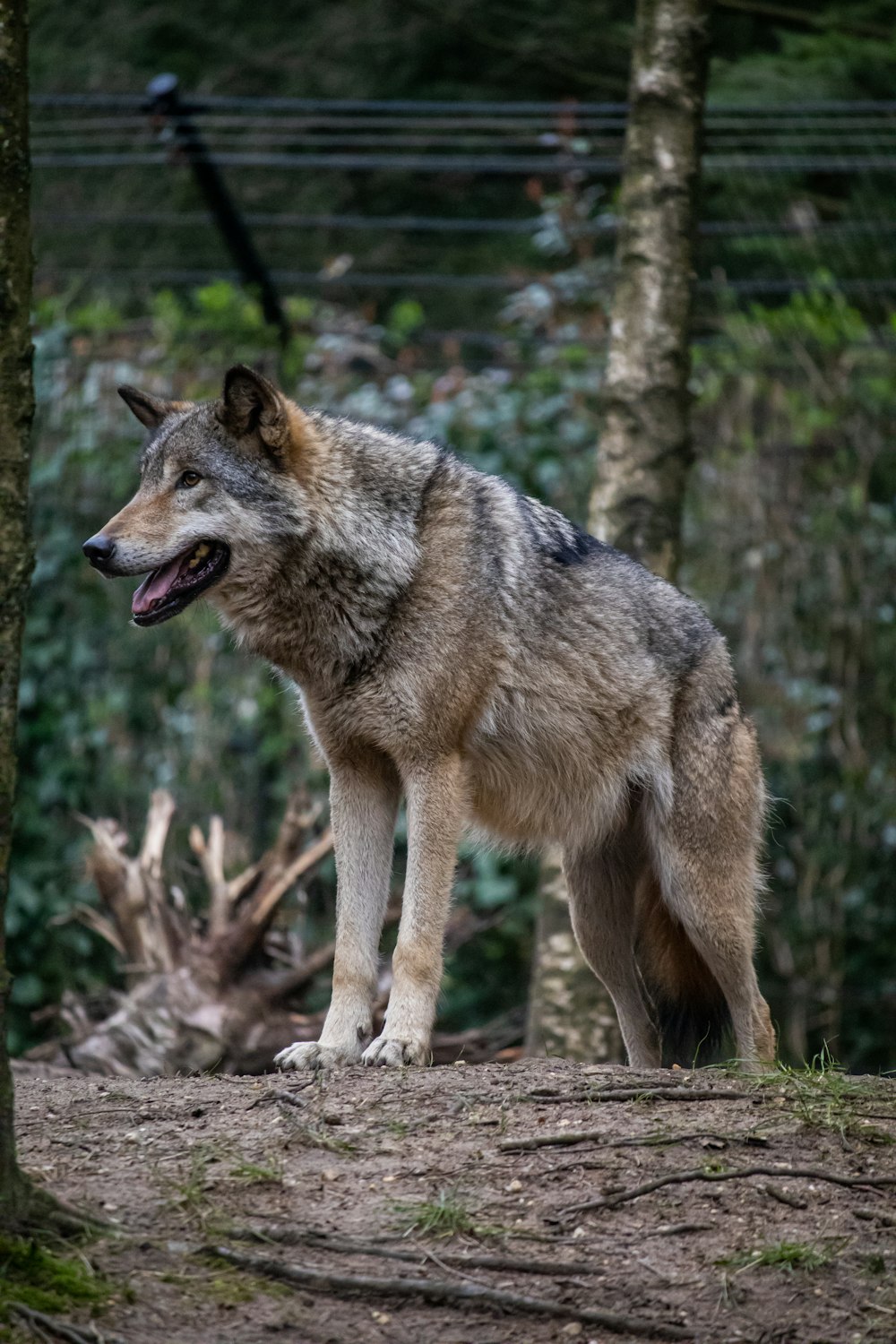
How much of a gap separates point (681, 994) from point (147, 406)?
2.99 meters

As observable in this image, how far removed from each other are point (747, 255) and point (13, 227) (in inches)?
309

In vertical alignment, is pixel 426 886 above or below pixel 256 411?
below

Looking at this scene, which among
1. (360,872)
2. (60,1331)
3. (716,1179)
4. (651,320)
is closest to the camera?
(60,1331)

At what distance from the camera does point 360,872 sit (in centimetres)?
498

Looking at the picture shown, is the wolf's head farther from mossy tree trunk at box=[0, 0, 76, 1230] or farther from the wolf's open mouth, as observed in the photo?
mossy tree trunk at box=[0, 0, 76, 1230]

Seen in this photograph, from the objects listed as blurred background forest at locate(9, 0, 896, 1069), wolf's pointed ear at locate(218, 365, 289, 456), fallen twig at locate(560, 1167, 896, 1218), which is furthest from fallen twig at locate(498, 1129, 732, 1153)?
blurred background forest at locate(9, 0, 896, 1069)

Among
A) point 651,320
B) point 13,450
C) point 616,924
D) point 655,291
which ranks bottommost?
point 616,924

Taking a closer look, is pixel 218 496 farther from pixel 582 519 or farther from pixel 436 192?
pixel 436 192

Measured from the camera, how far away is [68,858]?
357 inches

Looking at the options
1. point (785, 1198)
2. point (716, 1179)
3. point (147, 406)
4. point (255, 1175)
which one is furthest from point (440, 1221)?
point (147, 406)

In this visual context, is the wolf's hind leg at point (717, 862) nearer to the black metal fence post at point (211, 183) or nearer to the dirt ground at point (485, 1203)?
the dirt ground at point (485, 1203)

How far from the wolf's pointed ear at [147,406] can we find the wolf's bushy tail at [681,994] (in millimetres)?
2528

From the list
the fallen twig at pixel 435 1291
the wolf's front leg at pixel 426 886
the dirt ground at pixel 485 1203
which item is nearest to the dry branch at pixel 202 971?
the wolf's front leg at pixel 426 886

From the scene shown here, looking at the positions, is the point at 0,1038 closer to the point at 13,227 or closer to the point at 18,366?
the point at 18,366
